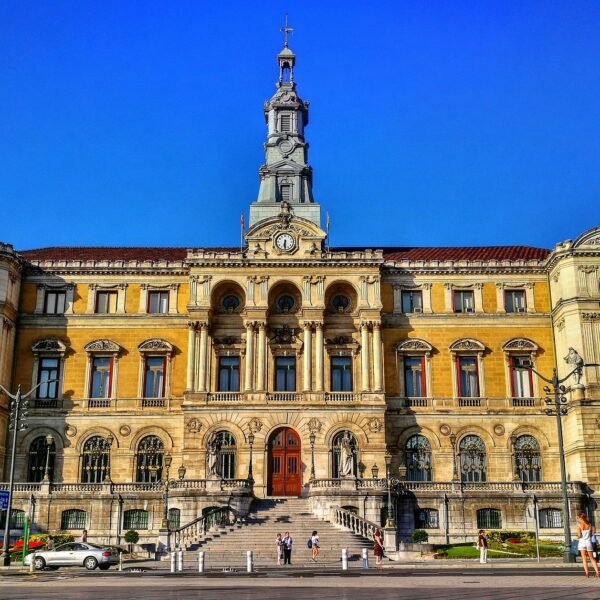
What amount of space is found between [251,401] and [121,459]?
9.50 meters

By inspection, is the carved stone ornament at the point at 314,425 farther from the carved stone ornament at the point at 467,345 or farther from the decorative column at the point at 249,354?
the carved stone ornament at the point at 467,345

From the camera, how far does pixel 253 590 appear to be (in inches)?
951

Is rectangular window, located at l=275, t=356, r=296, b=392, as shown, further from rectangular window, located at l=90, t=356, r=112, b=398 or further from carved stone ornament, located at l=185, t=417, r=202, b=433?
rectangular window, located at l=90, t=356, r=112, b=398

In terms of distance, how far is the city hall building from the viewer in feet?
182

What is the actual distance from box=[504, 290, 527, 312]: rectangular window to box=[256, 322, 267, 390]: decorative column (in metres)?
16.9

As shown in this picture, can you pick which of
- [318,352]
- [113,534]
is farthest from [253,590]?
[318,352]

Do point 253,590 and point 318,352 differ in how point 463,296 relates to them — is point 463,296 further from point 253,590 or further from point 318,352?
point 253,590

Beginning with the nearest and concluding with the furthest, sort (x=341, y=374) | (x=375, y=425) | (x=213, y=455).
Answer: (x=213, y=455)
(x=375, y=425)
(x=341, y=374)

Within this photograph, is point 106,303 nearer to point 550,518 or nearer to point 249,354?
point 249,354

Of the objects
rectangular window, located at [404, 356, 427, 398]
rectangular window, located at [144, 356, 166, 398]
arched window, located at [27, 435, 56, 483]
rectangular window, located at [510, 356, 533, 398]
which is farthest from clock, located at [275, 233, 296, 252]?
arched window, located at [27, 435, 56, 483]

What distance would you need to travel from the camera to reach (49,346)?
194 ft

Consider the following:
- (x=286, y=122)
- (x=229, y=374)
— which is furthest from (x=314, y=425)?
(x=286, y=122)

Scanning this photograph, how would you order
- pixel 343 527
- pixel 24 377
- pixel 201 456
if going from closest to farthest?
pixel 343 527 < pixel 201 456 < pixel 24 377

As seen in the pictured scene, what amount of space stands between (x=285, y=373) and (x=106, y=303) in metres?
13.4
